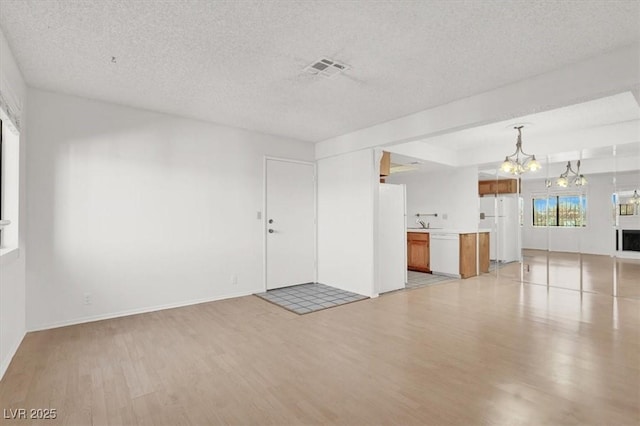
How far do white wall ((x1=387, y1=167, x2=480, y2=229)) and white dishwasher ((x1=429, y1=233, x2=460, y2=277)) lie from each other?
0.65 metres

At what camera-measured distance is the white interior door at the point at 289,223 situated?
5023mm

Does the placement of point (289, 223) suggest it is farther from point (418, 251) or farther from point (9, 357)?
point (9, 357)

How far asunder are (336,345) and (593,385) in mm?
1928

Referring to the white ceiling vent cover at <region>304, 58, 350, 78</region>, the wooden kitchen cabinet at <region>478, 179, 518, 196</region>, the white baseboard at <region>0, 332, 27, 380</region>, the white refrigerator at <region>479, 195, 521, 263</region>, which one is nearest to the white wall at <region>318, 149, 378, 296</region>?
the white ceiling vent cover at <region>304, 58, 350, 78</region>

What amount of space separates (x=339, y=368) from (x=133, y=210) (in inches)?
121

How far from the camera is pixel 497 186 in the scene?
22.4ft

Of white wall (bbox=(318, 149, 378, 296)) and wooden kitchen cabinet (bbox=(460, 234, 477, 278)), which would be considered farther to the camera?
wooden kitchen cabinet (bbox=(460, 234, 477, 278))

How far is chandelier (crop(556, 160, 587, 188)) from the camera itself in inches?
215

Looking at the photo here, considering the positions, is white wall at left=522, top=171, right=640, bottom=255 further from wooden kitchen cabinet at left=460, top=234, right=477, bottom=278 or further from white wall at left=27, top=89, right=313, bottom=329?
white wall at left=27, top=89, right=313, bottom=329

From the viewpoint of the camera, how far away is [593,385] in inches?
85.5

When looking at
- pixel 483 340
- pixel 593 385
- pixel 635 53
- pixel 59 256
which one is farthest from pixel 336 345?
pixel 635 53

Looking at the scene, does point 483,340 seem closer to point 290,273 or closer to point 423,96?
point 423,96

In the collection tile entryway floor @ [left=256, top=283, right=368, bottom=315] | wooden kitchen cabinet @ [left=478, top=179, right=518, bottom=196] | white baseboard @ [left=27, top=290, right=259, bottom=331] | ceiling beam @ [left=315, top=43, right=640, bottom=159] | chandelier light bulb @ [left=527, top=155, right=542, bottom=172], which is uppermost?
ceiling beam @ [left=315, top=43, right=640, bottom=159]

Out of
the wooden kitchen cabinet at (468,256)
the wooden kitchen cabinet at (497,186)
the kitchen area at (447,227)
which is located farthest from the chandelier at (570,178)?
the wooden kitchen cabinet at (468,256)
